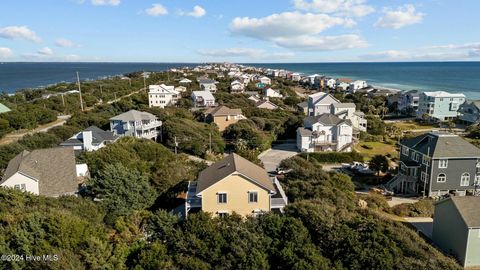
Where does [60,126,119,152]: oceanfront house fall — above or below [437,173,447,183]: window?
above

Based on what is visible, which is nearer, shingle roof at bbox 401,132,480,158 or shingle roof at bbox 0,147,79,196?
shingle roof at bbox 0,147,79,196

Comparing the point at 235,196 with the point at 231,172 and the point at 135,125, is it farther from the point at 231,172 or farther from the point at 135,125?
the point at 135,125

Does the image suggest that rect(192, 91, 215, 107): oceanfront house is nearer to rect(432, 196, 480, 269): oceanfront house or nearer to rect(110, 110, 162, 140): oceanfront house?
rect(110, 110, 162, 140): oceanfront house

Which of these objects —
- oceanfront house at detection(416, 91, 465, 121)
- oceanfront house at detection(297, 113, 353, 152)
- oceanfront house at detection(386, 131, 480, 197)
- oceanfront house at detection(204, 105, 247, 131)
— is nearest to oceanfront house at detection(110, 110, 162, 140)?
oceanfront house at detection(204, 105, 247, 131)

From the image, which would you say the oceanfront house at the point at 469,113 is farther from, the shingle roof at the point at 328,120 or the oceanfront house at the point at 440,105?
the shingle roof at the point at 328,120

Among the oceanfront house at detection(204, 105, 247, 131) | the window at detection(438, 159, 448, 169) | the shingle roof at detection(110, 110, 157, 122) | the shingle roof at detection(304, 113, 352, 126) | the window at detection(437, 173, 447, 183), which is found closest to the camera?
the window at detection(438, 159, 448, 169)

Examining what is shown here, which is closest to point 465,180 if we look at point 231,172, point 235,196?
point 235,196

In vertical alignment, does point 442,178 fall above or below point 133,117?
below

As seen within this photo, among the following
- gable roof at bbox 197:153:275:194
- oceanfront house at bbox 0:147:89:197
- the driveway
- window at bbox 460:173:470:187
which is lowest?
the driveway
